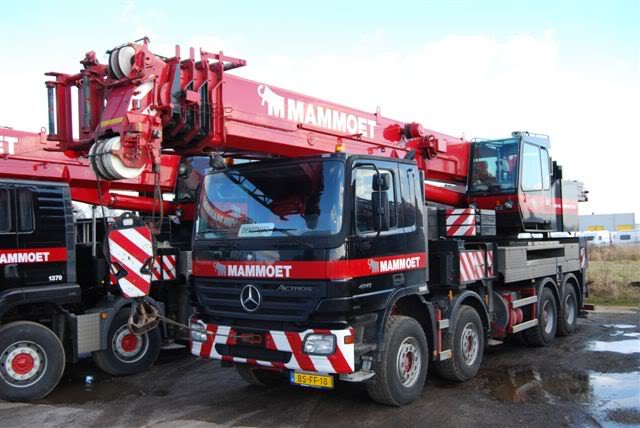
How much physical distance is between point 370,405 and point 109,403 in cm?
293

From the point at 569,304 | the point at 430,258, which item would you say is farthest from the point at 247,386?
the point at 569,304

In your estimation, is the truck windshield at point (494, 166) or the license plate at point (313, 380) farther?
the truck windshield at point (494, 166)

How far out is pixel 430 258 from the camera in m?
7.08

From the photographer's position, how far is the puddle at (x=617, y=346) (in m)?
9.08

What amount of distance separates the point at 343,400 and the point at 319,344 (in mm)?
1364

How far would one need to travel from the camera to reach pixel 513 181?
9477mm

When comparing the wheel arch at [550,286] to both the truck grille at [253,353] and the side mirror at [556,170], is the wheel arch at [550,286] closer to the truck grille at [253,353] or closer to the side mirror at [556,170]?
the side mirror at [556,170]

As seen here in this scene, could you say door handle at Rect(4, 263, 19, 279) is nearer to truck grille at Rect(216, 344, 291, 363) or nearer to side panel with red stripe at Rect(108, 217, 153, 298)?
side panel with red stripe at Rect(108, 217, 153, 298)

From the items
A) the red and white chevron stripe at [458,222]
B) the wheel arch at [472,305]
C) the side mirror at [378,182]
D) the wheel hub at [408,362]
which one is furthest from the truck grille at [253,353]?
the red and white chevron stripe at [458,222]

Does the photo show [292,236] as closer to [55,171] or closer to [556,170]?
[55,171]

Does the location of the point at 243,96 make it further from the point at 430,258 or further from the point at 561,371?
the point at 561,371

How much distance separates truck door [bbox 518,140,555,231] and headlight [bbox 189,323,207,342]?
5.65 metres

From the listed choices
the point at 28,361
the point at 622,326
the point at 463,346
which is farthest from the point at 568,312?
the point at 28,361

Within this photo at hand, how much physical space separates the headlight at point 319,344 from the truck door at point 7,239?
381cm
